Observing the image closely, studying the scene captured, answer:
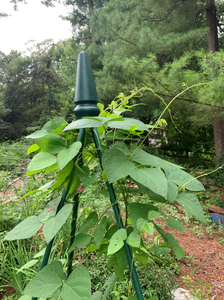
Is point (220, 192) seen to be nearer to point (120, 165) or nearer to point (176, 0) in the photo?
point (120, 165)

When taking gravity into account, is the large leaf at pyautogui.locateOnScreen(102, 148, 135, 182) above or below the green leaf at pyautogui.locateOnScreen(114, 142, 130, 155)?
below

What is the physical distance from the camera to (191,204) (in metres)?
0.42

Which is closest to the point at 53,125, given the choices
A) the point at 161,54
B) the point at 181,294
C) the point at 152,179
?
the point at 152,179

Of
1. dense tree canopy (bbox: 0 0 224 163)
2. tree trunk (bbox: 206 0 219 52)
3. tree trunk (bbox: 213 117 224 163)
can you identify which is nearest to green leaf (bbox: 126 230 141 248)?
dense tree canopy (bbox: 0 0 224 163)

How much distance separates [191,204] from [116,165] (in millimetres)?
198

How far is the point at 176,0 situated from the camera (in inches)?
169

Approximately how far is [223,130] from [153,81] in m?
2.46

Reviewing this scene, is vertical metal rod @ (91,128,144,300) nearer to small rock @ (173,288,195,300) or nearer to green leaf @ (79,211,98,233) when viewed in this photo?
green leaf @ (79,211,98,233)

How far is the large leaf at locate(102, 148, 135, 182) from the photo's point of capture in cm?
39

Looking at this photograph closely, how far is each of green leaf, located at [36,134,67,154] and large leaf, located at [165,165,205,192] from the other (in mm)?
281

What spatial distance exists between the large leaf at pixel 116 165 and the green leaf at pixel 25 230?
210 millimetres

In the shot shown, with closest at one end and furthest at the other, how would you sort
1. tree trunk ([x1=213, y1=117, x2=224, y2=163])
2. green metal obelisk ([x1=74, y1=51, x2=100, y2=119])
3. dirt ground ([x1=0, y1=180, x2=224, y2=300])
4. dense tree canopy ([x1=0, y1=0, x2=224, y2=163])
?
green metal obelisk ([x1=74, y1=51, x2=100, y2=119]), dirt ground ([x1=0, y1=180, x2=224, y2=300]), dense tree canopy ([x1=0, y1=0, x2=224, y2=163]), tree trunk ([x1=213, y1=117, x2=224, y2=163])

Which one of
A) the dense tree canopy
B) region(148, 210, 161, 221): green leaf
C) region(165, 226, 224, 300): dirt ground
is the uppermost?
the dense tree canopy

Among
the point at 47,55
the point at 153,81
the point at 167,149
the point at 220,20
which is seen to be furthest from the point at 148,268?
the point at 47,55
